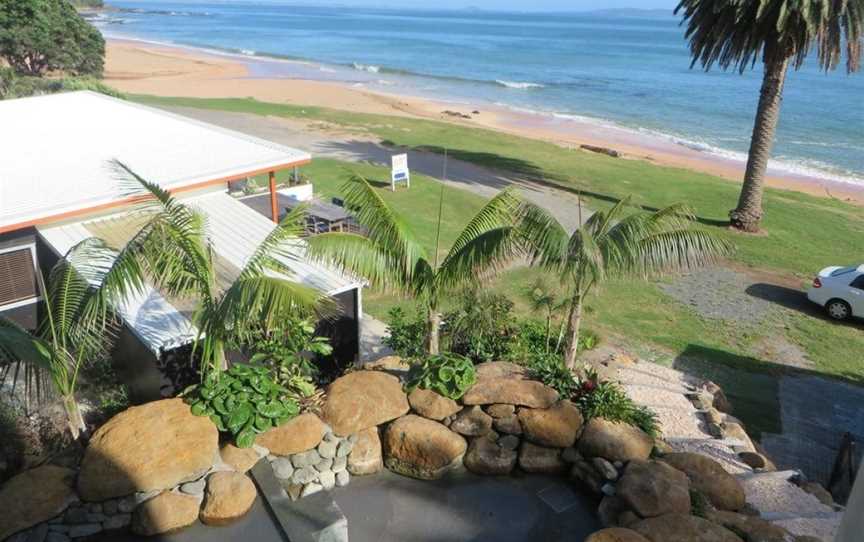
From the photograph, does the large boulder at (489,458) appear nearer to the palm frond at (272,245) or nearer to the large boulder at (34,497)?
the palm frond at (272,245)

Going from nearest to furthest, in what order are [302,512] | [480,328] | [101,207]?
[302,512] < [480,328] < [101,207]

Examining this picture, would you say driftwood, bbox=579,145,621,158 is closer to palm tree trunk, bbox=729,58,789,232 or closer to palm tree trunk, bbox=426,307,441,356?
palm tree trunk, bbox=729,58,789,232

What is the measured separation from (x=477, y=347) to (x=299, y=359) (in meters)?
2.74

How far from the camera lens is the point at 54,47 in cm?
4388

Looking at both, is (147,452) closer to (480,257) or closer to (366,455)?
(366,455)

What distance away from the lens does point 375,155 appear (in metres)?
27.1

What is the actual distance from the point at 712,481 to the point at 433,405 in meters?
3.13

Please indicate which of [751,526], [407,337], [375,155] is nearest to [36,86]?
[375,155]

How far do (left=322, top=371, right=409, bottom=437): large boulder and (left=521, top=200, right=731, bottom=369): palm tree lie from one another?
2395mm

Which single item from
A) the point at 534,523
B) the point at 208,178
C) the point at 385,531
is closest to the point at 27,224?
the point at 208,178

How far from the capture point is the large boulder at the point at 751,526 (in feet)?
19.5

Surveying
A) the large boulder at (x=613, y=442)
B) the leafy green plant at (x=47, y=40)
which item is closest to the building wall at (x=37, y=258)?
the large boulder at (x=613, y=442)

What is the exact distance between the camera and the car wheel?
14.7 m

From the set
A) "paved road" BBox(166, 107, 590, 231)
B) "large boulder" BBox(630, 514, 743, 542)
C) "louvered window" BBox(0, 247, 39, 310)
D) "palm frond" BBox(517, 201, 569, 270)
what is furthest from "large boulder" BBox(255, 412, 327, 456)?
"paved road" BBox(166, 107, 590, 231)
